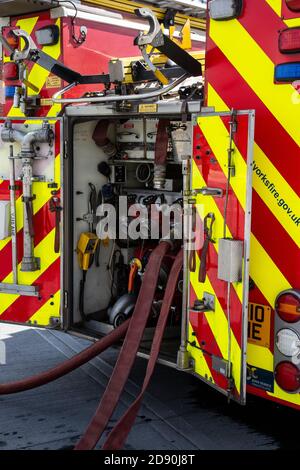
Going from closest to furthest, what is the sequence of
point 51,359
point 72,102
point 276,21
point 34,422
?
point 276,21 → point 34,422 → point 72,102 → point 51,359

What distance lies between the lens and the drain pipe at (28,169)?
13.1 ft

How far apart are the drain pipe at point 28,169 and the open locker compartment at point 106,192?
18 centimetres

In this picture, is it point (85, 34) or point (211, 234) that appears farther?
point (85, 34)

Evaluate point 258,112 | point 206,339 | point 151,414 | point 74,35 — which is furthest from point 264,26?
point 151,414

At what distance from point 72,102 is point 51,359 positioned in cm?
189

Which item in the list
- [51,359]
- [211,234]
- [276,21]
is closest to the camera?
[276,21]

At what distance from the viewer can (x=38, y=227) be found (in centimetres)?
414

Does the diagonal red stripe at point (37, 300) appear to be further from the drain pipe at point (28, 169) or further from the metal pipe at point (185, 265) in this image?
the metal pipe at point (185, 265)

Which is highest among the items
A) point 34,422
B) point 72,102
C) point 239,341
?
point 72,102

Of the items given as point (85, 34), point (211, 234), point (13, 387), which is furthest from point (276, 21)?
point (13, 387)

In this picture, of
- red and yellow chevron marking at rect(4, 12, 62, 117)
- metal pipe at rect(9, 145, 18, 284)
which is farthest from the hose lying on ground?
red and yellow chevron marking at rect(4, 12, 62, 117)

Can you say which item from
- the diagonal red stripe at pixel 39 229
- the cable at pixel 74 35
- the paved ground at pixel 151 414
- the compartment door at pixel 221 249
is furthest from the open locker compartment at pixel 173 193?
the cable at pixel 74 35

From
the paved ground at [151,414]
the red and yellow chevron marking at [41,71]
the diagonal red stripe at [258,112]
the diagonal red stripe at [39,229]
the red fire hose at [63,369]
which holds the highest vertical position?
the red and yellow chevron marking at [41,71]
